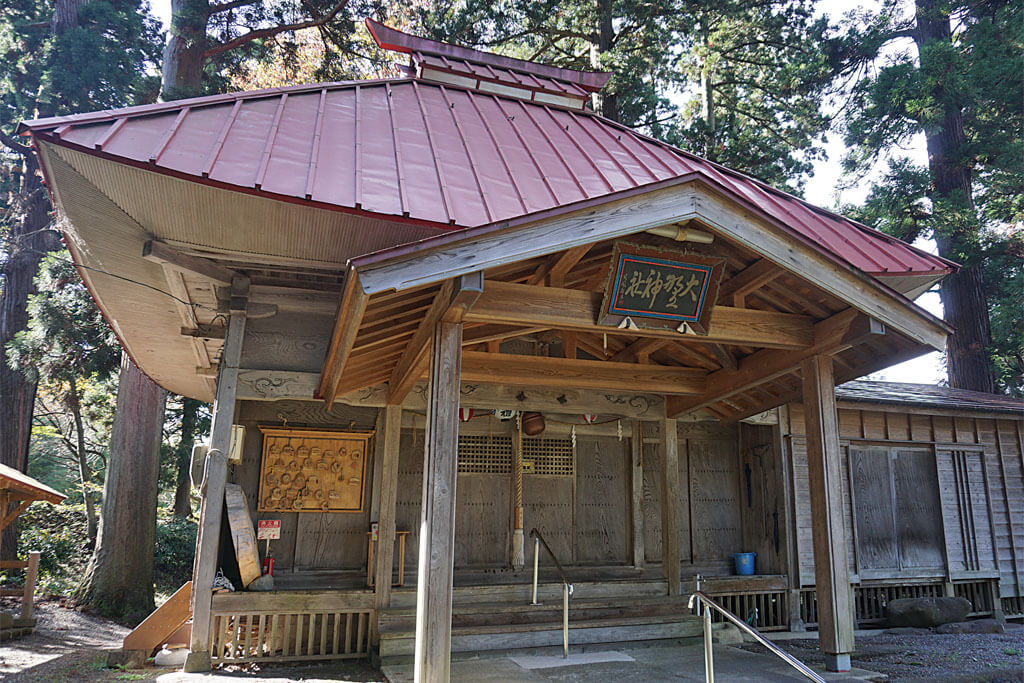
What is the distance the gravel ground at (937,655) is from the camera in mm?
6164

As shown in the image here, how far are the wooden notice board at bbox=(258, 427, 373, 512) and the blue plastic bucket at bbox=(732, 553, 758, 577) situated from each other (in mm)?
5326

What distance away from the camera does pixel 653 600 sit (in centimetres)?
801

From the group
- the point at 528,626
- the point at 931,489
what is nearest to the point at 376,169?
the point at 528,626

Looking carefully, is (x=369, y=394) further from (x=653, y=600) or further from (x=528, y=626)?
(x=653, y=600)

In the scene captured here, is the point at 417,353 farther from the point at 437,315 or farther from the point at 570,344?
the point at 570,344

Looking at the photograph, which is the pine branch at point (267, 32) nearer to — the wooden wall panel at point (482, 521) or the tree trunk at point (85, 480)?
the tree trunk at point (85, 480)

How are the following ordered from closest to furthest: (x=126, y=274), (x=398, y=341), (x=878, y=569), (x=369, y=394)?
(x=398, y=341) < (x=126, y=274) < (x=369, y=394) < (x=878, y=569)

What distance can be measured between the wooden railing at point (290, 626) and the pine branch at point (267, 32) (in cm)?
1102

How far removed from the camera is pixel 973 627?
935 centimetres

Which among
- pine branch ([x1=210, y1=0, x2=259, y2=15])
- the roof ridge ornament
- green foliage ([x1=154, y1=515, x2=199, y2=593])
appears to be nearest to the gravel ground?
the roof ridge ornament

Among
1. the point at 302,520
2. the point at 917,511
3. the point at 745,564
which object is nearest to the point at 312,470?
the point at 302,520

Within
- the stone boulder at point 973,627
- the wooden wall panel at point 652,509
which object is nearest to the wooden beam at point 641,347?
the wooden wall panel at point 652,509

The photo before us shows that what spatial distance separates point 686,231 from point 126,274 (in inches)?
210

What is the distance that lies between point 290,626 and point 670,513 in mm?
4542
